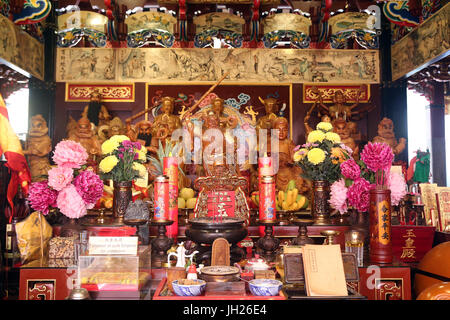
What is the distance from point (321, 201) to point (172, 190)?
1037mm

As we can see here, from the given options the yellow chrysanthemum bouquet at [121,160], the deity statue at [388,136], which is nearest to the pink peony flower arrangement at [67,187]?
the yellow chrysanthemum bouquet at [121,160]

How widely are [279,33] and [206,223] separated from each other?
12.9 feet

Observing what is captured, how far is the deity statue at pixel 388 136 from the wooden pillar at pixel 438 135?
1.03 metres

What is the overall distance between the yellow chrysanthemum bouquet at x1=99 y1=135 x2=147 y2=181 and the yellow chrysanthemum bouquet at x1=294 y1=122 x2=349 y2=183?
3.67ft

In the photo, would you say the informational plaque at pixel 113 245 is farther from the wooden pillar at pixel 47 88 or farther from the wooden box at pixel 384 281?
the wooden pillar at pixel 47 88

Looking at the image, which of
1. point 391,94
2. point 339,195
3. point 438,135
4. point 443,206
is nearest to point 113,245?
point 339,195

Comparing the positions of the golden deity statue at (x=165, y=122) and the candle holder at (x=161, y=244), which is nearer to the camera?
the candle holder at (x=161, y=244)

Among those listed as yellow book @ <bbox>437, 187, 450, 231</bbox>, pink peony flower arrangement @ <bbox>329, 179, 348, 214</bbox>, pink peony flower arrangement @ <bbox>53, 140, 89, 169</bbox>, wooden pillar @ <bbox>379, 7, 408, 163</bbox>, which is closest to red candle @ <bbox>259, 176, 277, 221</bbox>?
pink peony flower arrangement @ <bbox>329, 179, 348, 214</bbox>

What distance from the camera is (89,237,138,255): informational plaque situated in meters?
1.85

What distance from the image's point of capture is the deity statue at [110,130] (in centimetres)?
541

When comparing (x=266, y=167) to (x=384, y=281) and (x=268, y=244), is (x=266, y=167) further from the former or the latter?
(x=384, y=281)

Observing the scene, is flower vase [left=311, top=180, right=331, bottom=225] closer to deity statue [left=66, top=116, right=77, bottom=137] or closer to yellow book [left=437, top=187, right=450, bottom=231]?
yellow book [left=437, top=187, right=450, bottom=231]

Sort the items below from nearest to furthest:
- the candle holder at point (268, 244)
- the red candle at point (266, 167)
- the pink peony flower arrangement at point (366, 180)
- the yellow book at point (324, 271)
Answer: the yellow book at point (324, 271) → the pink peony flower arrangement at point (366, 180) → the candle holder at point (268, 244) → the red candle at point (266, 167)
